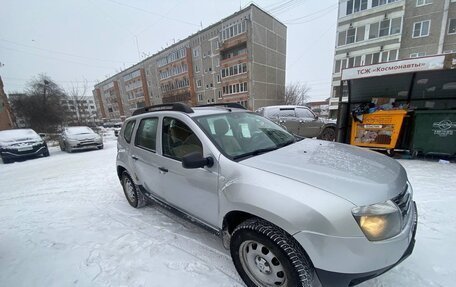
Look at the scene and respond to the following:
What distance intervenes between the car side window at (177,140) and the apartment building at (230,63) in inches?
1070

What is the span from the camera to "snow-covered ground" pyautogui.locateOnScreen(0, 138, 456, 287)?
6.87ft

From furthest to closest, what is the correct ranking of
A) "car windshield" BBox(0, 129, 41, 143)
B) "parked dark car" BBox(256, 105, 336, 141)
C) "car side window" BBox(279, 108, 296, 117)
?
"car side window" BBox(279, 108, 296, 117)
"car windshield" BBox(0, 129, 41, 143)
"parked dark car" BBox(256, 105, 336, 141)

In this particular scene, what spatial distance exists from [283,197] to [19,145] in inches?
491

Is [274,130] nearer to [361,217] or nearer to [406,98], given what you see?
[361,217]

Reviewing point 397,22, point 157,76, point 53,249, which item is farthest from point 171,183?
point 157,76

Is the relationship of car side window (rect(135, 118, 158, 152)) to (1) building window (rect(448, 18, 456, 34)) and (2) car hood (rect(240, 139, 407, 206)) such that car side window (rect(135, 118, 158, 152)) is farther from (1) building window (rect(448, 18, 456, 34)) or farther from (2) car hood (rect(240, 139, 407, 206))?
(1) building window (rect(448, 18, 456, 34))

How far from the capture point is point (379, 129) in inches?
229

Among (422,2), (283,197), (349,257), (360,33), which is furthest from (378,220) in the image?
(422,2)

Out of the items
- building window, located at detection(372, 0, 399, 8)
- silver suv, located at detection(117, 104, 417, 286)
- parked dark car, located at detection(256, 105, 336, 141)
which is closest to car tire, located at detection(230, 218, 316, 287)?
silver suv, located at detection(117, 104, 417, 286)

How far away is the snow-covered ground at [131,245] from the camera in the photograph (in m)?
2.09

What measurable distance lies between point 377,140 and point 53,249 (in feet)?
25.0

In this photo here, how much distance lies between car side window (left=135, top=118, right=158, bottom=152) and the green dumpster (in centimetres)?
651

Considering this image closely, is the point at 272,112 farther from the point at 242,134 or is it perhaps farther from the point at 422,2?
the point at 422,2

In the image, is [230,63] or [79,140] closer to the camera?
[79,140]
